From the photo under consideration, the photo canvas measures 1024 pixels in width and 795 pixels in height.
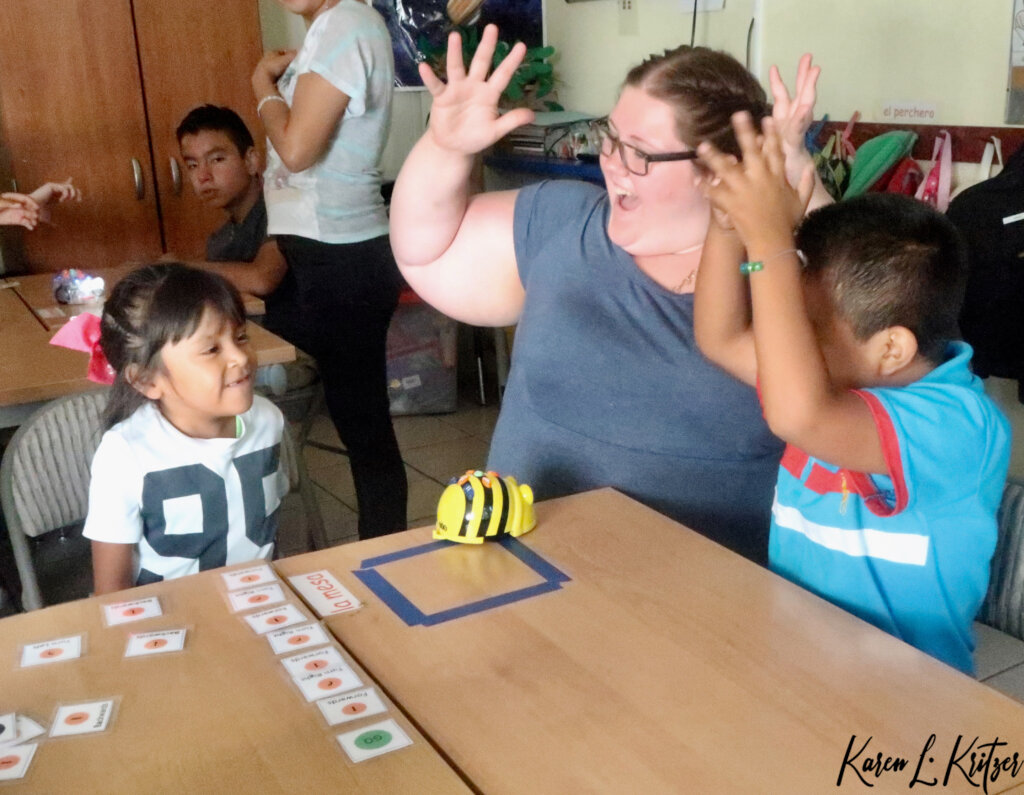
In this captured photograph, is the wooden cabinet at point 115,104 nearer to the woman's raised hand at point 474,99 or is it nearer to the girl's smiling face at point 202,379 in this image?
the girl's smiling face at point 202,379

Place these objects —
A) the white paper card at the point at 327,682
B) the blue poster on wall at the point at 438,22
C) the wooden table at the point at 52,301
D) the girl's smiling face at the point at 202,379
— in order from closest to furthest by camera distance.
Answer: the white paper card at the point at 327,682 < the girl's smiling face at the point at 202,379 < the wooden table at the point at 52,301 < the blue poster on wall at the point at 438,22

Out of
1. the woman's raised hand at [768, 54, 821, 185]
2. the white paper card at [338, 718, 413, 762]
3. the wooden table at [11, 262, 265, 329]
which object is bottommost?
the wooden table at [11, 262, 265, 329]

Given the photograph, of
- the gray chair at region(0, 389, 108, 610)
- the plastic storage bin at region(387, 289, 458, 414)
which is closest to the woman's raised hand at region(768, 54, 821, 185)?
the gray chair at region(0, 389, 108, 610)

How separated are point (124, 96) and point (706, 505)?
3.10 meters

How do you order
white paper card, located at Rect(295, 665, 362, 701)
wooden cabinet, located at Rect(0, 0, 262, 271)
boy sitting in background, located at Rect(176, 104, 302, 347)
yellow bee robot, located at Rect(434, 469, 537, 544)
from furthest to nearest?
wooden cabinet, located at Rect(0, 0, 262, 271), boy sitting in background, located at Rect(176, 104, 302, 347), yellow bee robot, located at Rect(434, 469, 537, 544), white paper card, located at Rect(295, 665, 362, 701)

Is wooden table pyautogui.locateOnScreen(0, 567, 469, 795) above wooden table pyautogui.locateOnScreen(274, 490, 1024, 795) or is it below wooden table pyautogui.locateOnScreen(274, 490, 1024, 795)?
above

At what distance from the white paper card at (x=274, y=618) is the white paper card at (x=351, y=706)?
6.0 inches

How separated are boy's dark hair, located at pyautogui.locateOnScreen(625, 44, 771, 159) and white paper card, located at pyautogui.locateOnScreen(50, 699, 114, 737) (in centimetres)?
101

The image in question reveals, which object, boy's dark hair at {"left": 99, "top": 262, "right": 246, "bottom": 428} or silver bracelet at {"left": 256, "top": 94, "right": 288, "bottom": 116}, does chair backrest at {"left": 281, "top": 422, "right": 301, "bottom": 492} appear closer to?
→ boy's dark hair at {"left": 99, "top": 262, "right": 246, "bottom": 428}

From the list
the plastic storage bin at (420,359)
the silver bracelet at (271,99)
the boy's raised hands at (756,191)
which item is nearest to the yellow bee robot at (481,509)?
the boy's raised hands at (756,191)

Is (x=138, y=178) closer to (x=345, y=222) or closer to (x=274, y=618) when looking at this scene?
(x=345, y=222)

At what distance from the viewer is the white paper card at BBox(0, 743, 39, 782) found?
814 millimetres

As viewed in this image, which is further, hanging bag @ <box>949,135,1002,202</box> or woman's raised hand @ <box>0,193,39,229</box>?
woman's raised hand @ <box>0,193,39,229</box>

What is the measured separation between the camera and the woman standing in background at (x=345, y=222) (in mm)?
2391
